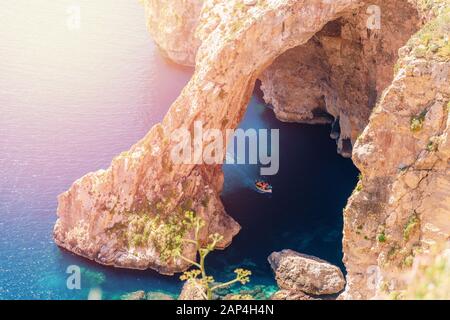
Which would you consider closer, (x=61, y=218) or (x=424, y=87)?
(x=424, y=87)

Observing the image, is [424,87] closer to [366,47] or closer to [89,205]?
[366,47]

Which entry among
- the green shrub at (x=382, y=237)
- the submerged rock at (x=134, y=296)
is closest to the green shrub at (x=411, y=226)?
the green shrub at (x=382, y=237)

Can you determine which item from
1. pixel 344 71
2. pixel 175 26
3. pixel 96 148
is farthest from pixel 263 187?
pixel 175 26

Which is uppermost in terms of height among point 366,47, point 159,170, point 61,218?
point 366,47

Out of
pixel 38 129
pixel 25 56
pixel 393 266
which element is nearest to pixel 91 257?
pixel 38 129

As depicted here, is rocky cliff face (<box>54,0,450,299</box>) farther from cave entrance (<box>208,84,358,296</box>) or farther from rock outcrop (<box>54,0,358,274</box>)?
cave entrance (<box>208,84,358,296</box>)

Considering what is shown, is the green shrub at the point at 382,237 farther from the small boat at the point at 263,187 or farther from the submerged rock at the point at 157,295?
the small boat at the point at 263,187

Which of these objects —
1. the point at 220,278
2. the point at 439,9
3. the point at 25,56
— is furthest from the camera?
the point at 25,56
